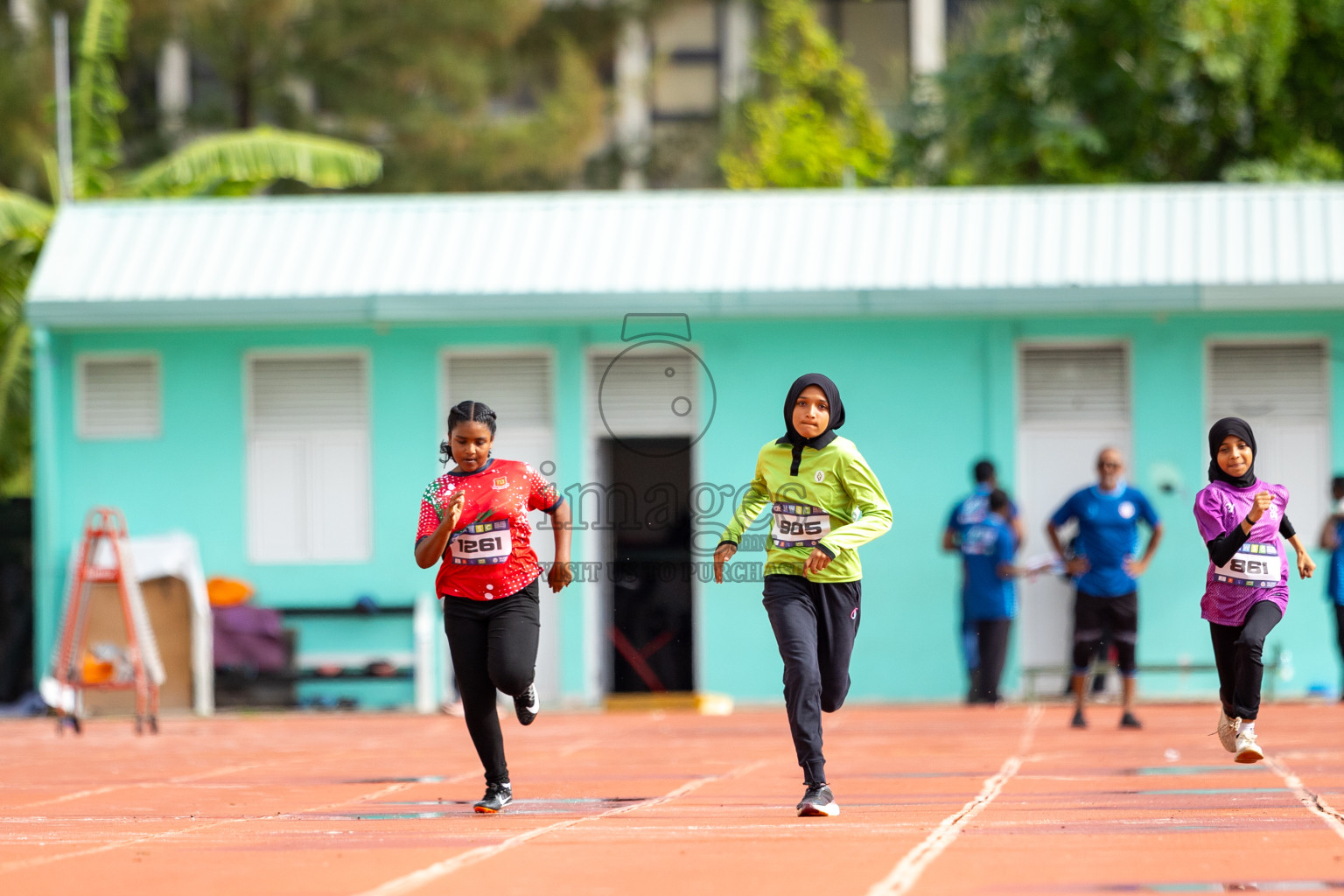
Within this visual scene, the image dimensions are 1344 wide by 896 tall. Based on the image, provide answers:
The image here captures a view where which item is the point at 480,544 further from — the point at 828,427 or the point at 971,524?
the point at 971,524

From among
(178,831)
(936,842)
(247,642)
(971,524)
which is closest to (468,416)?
(178,831)

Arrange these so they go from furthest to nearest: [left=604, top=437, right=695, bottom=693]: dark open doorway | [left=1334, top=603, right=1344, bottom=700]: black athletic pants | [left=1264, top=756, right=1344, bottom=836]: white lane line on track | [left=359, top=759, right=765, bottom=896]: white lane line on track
A: [left=604, top=437, right=695, bottom=693]: dark open doorway
[left=1334, top=603, right=1344, bottom=700]: black athletic pants
[left=1264, top=756, right=1344, bottom=836]: white lane line on track
[left=359, top=759, right=765, bottom=896]: white lane line on track

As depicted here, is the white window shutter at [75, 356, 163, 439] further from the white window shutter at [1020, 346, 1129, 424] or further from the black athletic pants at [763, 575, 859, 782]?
the black athletic pants at [763, 575, 859, 782]

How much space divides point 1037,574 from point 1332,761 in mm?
6392

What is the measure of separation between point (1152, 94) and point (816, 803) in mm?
20915

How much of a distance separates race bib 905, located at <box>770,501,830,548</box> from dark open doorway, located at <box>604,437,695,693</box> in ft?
31.3

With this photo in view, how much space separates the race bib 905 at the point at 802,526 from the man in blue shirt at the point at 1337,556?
881 centimetres

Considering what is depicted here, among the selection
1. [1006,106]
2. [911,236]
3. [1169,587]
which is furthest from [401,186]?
[1169,587]

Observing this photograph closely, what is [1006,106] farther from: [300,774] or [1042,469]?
[300,774]

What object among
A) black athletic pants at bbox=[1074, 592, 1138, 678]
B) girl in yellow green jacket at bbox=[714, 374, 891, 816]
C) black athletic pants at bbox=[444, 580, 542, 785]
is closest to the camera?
girl in yellow green jacket at bbox=[714, 374, 891, 816]

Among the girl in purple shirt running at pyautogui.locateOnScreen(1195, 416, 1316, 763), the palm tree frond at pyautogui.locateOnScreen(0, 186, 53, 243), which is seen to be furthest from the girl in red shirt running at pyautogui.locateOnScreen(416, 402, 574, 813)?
the palm tree frond at pyautogui.locateOnScreen(0, 186, 53, 243)

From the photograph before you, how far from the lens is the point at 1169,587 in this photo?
16.9m

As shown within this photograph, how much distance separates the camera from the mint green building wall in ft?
55.9

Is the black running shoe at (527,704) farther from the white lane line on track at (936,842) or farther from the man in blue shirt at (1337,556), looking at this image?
the man in blue shirt at (1337,556)
